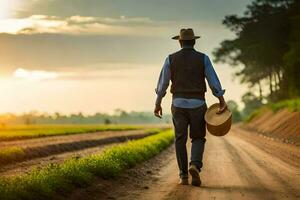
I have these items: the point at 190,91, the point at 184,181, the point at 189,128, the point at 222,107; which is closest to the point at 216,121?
the point at 222,107

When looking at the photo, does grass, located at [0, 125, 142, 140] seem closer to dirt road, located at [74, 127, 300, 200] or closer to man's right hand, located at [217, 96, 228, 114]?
dirt road, located at [74, 127, 300, 200]

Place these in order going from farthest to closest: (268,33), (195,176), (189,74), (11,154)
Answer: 1. (268,33)
2. (11,154)
3. (189,74)
4. (195,176)

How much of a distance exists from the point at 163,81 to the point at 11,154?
14065 mm

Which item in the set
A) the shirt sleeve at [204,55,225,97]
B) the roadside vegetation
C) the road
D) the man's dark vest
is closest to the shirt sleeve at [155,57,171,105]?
the man's dark vest

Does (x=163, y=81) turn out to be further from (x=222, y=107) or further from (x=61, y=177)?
(x=61, y=177)

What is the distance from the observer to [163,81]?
13.1 m

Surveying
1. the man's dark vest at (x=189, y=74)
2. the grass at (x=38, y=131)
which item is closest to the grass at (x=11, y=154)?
the man's dark vest at (x=189, y=74)

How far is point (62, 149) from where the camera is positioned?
33.9 meters

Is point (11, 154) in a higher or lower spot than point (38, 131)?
lower

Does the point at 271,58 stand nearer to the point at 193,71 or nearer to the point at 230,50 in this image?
the point at 230,50

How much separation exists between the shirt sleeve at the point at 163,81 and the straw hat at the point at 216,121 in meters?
0.98

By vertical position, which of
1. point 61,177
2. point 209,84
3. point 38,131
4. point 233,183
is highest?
point 209,84

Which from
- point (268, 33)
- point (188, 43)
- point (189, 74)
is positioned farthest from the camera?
point (268, 33)

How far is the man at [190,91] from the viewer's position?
12875 millimetres
